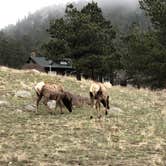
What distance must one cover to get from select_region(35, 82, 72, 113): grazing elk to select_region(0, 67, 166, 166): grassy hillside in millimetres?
460

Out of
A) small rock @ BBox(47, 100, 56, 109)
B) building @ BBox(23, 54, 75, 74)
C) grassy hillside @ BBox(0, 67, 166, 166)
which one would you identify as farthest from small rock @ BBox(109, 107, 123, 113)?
building @ BBox(23, 54, 75, 74)

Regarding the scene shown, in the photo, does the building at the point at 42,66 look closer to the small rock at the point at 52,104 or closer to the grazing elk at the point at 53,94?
the small rock at the point at 52,104

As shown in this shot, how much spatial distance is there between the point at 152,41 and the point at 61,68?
53.7 m

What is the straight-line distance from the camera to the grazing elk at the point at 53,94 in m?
18.4

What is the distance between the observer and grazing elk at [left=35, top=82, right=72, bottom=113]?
60.4ft

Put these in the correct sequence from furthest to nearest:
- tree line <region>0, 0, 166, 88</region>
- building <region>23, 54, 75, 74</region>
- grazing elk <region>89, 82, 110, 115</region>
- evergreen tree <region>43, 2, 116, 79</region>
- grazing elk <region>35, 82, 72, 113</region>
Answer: building <region>23, 54, 75, 74</region>
evergreen tree <region>43, 2, 116, 79</region>
tree line <region>0, 0, 166, 88</region>
grazing elk <region>89, 82, 110, 115</region>
grazing elk <region>35, 82, 72, 113</region>

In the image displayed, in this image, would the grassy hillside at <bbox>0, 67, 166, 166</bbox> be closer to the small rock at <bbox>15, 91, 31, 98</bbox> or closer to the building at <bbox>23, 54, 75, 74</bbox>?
the small rock at <bbox>15, 91, 31, 98</bbox>

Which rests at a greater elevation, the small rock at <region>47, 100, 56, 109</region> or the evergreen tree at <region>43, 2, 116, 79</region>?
the evergreen tree at <region>43, 2, 116, 79</region>

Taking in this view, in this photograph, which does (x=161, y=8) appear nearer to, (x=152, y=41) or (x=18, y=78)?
(x=152, y=41)

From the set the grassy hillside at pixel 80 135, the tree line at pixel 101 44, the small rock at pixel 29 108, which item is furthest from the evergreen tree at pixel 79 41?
the small rock at pixel 29 108

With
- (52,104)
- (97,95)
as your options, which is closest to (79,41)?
(52,104)

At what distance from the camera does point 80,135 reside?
44.9 ft

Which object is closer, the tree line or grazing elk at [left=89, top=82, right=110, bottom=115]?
grazing elk at [left=89, top=82, right=110, bottom=115]

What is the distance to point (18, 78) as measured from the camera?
93.8 ft
